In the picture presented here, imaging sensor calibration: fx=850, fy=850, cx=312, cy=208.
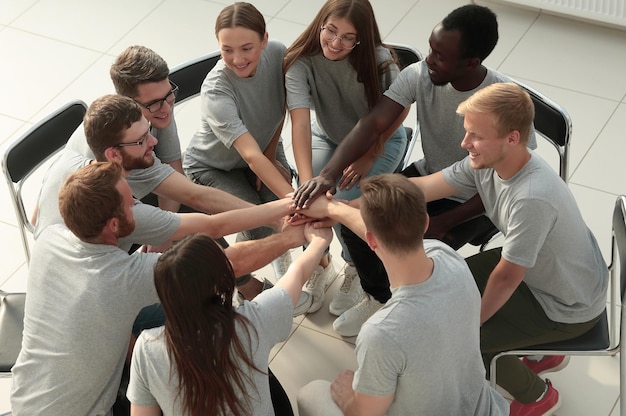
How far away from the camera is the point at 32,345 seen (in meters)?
2.36

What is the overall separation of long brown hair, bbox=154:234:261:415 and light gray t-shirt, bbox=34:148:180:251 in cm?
61

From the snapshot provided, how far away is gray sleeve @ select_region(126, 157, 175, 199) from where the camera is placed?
278 centimetres

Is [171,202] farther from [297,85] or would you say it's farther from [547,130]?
[547,130]

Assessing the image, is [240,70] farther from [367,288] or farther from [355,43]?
[367,288]

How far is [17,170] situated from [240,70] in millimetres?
851

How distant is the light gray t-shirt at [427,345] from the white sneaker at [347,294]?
1155 mm

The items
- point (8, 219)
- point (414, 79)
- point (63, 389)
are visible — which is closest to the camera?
point (63, 389)

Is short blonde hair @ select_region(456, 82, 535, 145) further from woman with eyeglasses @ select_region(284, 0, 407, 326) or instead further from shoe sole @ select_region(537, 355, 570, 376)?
shoe sole @ select_region(537, 355, 570, 376)

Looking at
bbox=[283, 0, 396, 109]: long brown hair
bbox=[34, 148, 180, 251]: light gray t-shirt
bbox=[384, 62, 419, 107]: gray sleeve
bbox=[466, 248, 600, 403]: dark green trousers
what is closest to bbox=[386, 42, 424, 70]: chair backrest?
bbox=[283, 0, 396, 109]: long brown hair

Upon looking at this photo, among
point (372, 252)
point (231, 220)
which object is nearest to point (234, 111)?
→ point (231, 220)

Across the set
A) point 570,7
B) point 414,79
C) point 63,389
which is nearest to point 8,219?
point 63,389

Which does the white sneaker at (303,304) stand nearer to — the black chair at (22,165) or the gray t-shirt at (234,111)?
the gray t-shirt at (234,111)

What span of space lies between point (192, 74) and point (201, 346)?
1573 millimetres

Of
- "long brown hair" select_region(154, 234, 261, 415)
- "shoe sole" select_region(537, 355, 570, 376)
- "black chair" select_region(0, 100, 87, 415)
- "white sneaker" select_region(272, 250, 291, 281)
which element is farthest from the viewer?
"white sneaker" select_region(272, 250, 291, 281)
